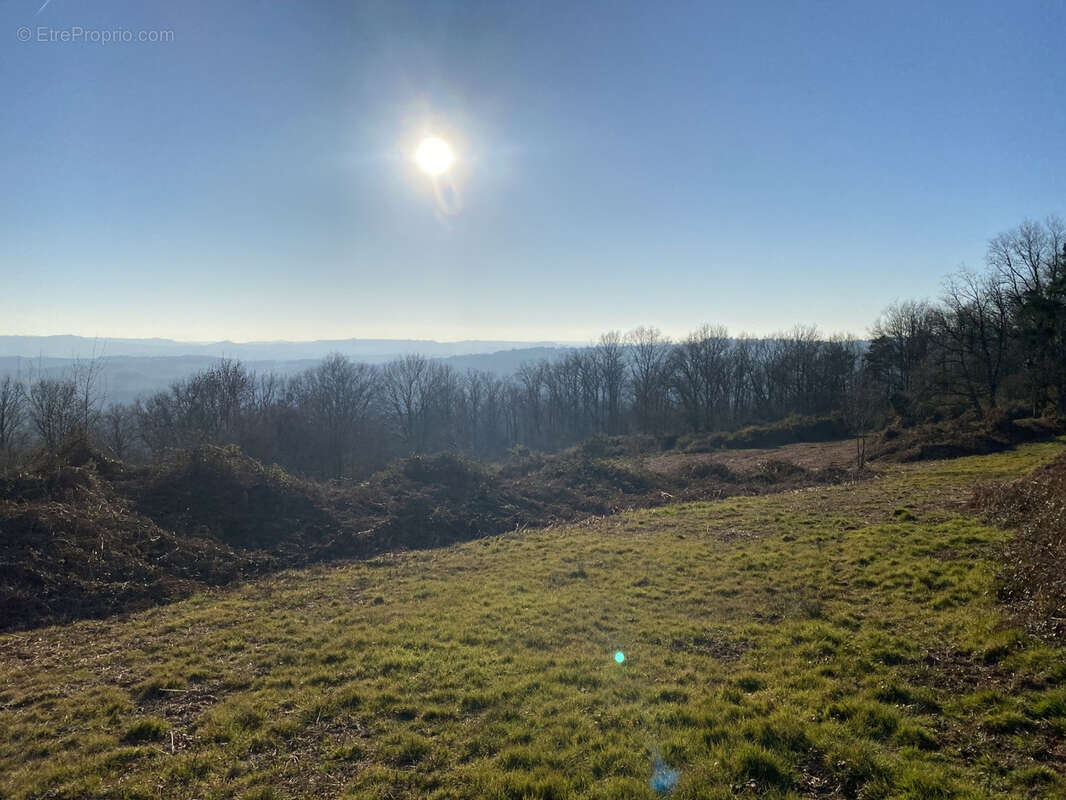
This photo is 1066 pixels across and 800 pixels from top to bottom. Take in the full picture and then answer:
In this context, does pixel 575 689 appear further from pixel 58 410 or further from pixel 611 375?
pixel 611 375

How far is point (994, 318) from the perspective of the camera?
36.2 metres

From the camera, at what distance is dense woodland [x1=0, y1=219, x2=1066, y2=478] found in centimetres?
3172

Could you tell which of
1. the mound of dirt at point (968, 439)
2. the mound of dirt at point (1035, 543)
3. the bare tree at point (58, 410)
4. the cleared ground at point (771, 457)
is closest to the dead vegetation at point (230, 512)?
the cleared ground at point (771, 457)

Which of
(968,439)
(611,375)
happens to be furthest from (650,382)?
(968,439)

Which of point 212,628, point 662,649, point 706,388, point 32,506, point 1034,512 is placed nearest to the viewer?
point 662,649

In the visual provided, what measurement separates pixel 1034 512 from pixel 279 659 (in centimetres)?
1429

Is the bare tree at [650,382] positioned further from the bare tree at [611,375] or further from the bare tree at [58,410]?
the bare tree at [58,410]

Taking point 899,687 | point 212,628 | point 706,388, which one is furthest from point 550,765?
point 706,388

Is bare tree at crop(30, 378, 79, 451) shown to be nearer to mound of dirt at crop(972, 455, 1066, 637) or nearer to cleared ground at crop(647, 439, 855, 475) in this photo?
cleared ground at crop(647, 439, 855, 475)

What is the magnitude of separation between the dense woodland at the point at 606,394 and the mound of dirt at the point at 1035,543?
41.1ft

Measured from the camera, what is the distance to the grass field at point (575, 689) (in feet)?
15.0

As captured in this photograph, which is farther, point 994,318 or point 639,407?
point 639,407

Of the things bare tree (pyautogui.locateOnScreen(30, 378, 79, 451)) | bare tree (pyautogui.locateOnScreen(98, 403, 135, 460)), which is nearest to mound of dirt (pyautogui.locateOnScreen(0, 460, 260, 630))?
bare tree (pyautogui.locateOnScreen(30, 378, 79, 451))

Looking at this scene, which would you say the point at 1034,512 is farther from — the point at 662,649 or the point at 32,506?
the point at 32,506
